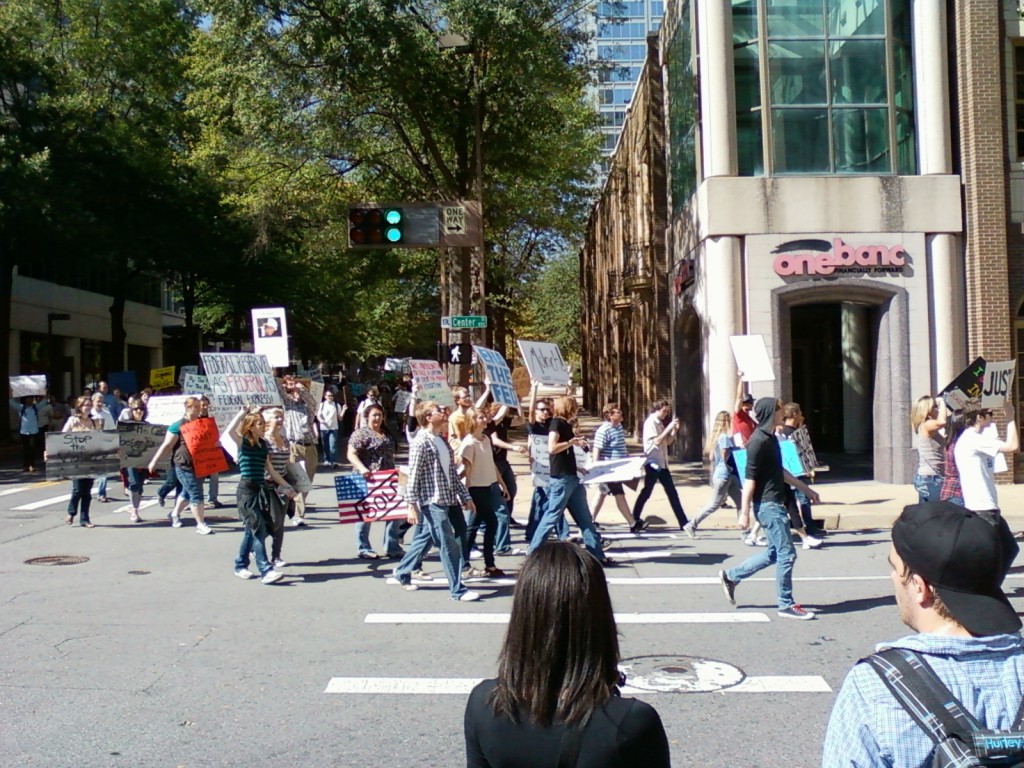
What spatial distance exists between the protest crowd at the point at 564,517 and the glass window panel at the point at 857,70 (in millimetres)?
7422

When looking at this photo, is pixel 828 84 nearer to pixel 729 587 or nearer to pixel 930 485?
pixel 930 485

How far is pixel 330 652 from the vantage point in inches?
298

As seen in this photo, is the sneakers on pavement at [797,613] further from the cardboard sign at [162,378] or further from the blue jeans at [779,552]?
the cardboard sign at [162,378]

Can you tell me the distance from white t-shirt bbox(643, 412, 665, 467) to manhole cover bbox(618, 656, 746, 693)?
6.34 m

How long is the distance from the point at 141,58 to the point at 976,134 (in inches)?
1104

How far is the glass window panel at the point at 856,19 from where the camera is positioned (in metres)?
18.6

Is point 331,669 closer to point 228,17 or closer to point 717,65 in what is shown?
point 717,65

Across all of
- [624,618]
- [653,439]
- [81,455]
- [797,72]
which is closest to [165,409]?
[81,455]

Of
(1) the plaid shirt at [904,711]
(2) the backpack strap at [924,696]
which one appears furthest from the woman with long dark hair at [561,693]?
(2) the backpack strap at [924,696]

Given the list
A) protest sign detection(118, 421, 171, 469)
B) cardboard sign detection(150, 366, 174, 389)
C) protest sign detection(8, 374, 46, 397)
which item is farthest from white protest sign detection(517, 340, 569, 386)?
cardboard sign detection(150, 366, 174, 389)

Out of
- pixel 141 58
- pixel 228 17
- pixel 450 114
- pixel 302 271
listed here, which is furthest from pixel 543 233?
pixel 228 17

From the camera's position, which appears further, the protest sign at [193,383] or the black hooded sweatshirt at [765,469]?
the protest sign at [193,383]

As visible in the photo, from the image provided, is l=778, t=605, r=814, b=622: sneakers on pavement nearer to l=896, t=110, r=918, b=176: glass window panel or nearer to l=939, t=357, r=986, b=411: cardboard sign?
l=939, t=357, r=986, b=411: cardboard sign

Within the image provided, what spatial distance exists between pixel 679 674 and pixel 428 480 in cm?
314
